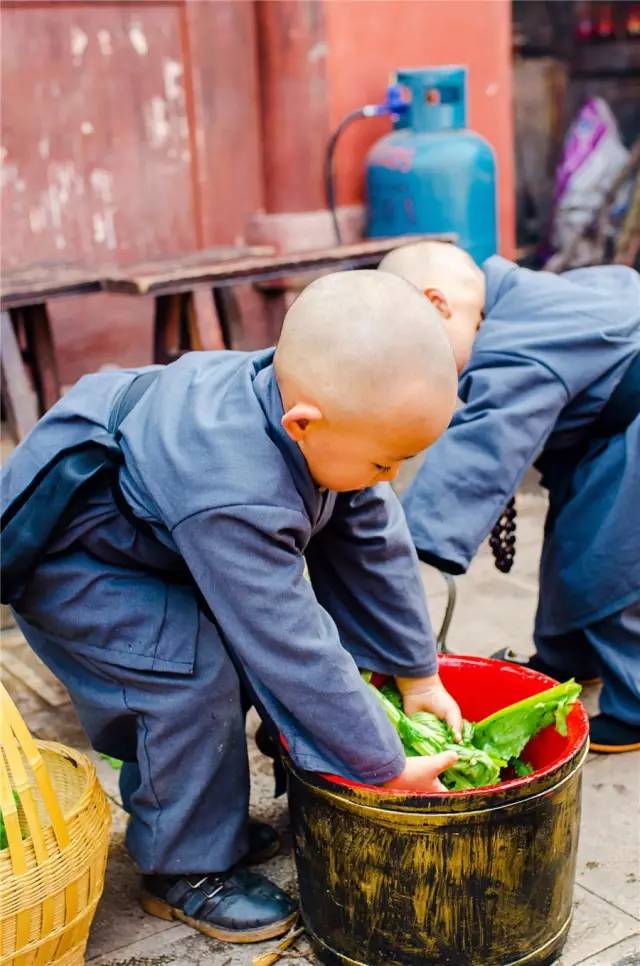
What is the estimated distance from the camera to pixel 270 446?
196 centimetres

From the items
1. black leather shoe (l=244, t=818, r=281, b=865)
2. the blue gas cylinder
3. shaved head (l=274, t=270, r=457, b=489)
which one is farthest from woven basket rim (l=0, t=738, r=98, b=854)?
the blue gas cylinder

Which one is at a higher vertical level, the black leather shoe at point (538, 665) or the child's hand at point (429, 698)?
the child's hand at point (429, 698)

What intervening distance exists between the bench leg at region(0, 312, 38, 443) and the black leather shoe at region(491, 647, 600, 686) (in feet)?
6.68

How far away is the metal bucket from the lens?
1936 millimetres

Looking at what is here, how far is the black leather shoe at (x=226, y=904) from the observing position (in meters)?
2.27

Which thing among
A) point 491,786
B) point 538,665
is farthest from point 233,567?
point 538,665

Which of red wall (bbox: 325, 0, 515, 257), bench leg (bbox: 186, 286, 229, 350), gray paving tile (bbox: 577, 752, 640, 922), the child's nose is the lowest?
gray paving tile (bbox: 577, 752, 640, 922)

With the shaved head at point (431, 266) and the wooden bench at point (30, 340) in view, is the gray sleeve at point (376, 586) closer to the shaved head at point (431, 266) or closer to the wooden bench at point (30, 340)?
the shaved head at point (431, 266)

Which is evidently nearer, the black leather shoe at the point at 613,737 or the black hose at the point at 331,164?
the black leather shoe at the point at 613,737

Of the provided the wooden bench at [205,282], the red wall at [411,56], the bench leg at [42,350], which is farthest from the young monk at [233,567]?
the red wall at [411,56]

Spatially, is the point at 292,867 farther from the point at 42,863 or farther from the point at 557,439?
the point at 557,439

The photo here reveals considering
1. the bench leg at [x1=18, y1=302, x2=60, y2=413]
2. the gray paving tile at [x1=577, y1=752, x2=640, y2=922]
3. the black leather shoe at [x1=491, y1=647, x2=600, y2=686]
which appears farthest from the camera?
the bench leg at [x1=18, y1=302, x2=60, y2=413]

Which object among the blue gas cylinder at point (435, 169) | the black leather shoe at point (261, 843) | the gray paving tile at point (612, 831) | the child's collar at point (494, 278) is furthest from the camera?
the blue gas cylinder at point (435, 169)

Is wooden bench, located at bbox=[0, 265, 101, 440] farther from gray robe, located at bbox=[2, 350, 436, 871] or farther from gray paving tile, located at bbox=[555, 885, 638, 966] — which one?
gray paving tile, located at bbox=[555, 885, 638, 966]
